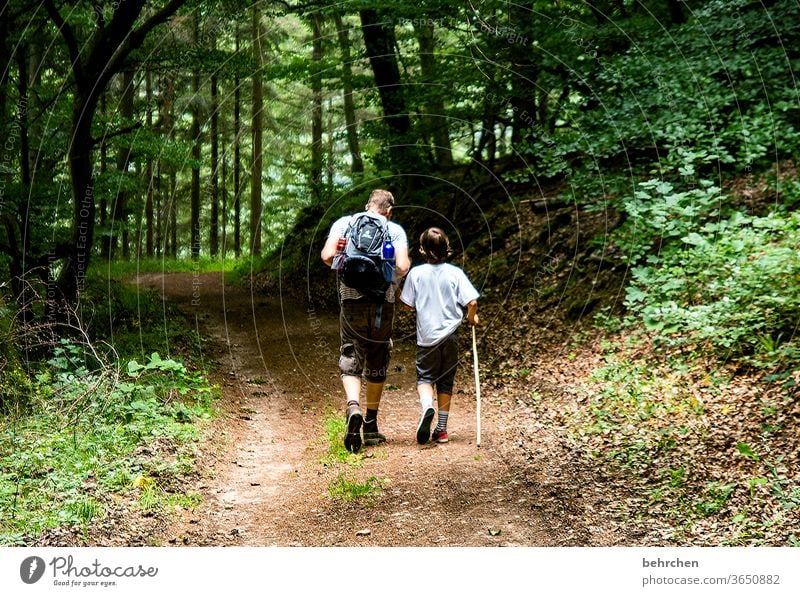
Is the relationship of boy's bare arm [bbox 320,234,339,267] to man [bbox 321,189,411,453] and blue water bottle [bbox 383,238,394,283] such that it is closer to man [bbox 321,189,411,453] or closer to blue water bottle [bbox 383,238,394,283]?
man [bbox 321,189,411,453]

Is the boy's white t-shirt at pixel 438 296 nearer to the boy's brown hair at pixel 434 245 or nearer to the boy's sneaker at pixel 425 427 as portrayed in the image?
the boy's brown hair at pixel 434 245

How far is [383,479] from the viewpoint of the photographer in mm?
5758

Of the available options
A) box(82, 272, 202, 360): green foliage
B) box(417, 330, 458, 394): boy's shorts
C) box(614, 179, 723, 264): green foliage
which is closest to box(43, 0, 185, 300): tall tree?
box(82, 272, 202, 360): green foliage

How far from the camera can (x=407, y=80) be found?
13.0m

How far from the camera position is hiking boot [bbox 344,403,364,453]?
6.44m

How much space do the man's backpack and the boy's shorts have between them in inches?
30.1

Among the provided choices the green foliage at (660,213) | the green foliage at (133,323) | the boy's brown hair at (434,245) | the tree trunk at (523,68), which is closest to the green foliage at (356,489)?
the boy's brown hair at (434,245)

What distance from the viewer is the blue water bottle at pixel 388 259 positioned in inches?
250

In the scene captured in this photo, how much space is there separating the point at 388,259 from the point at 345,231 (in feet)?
1.46

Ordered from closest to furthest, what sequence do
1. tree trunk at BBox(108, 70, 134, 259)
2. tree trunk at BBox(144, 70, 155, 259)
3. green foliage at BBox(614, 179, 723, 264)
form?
green foliage at BBox(614, 179, 723, 264)
tree trunk at BBox(108, 70, 134, 259)
tree trunk at BBox(144, 70, 155, 259)

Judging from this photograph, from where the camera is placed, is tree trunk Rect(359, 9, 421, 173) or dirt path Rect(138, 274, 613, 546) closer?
dirt path Rect(138, 274, 613, 546)

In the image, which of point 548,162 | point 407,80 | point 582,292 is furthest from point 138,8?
point 582,292

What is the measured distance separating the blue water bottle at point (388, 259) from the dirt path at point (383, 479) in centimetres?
158
